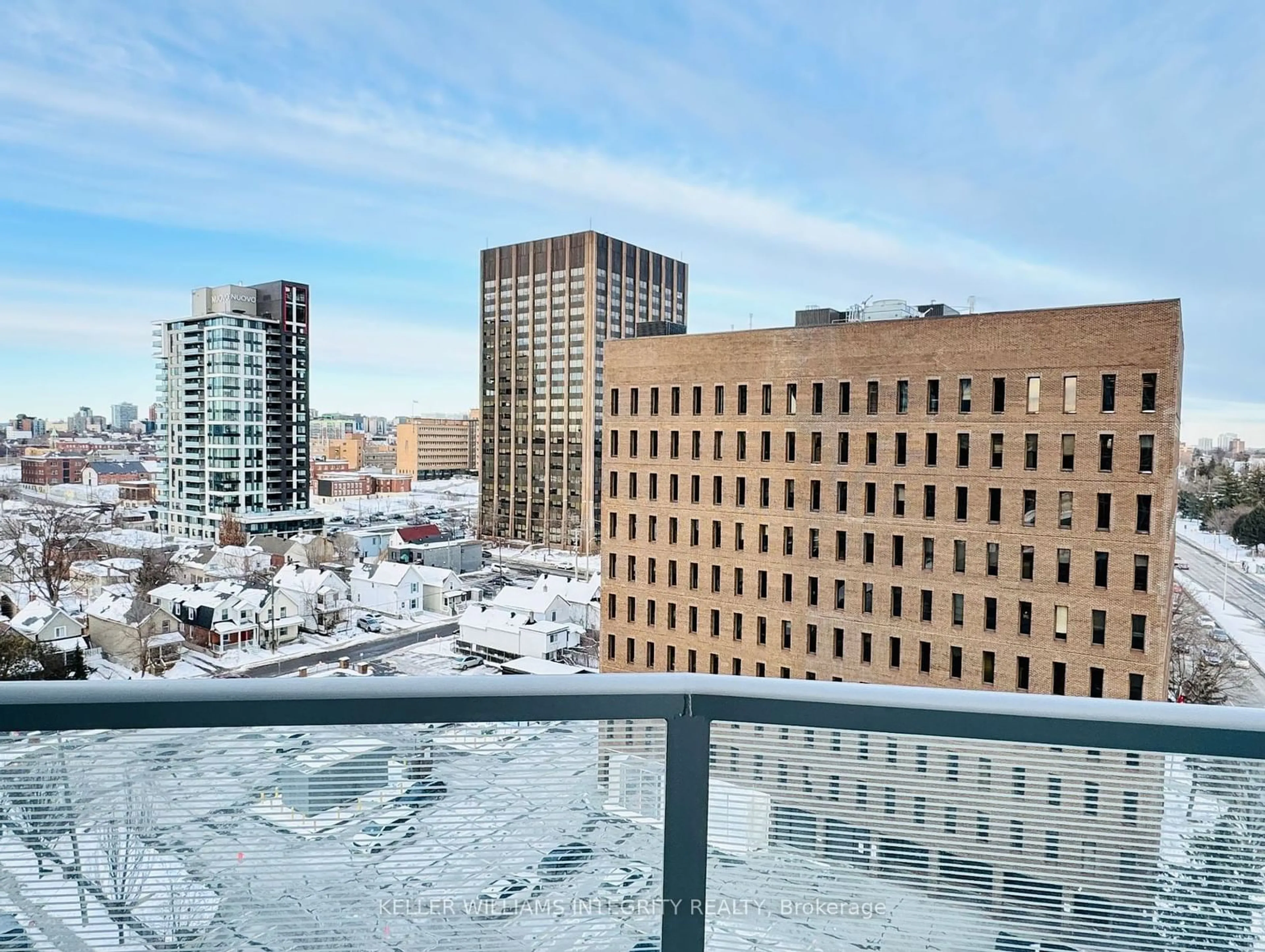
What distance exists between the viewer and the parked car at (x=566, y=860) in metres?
0.81

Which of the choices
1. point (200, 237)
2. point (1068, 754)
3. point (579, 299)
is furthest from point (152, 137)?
point (1068, 754)

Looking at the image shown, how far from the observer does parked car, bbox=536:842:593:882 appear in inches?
31.9

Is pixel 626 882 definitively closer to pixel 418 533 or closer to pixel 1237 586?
pixel 1237 586

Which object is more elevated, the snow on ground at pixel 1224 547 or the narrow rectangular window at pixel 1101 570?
the snow on ground at pixel 1224 547

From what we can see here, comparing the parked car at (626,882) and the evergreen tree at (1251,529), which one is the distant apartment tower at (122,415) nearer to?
the parked car at (626,882)

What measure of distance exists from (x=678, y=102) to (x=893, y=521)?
8.28 meters

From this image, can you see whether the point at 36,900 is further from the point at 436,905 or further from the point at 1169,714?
the point at 1169,714

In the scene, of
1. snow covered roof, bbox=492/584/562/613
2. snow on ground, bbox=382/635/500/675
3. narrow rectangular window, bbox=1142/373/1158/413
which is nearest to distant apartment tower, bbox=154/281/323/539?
snow on ground, bbox=382/635/500/675

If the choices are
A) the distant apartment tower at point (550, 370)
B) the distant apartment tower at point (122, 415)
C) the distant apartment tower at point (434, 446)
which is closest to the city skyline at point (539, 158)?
the distant apartment tower at point (434, 446)

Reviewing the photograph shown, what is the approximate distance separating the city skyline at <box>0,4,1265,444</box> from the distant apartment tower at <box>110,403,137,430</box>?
1.01 feet

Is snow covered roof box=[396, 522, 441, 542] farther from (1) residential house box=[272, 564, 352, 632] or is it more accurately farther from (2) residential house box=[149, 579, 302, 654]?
(2) residential house box=[149, 579, 302, 654]

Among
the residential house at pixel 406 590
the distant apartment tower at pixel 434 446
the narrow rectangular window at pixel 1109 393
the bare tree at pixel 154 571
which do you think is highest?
the narrow rectangular window at pixel 1109 393

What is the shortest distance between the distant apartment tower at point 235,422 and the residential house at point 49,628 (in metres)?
0.93

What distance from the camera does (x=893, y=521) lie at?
13.1 metres
